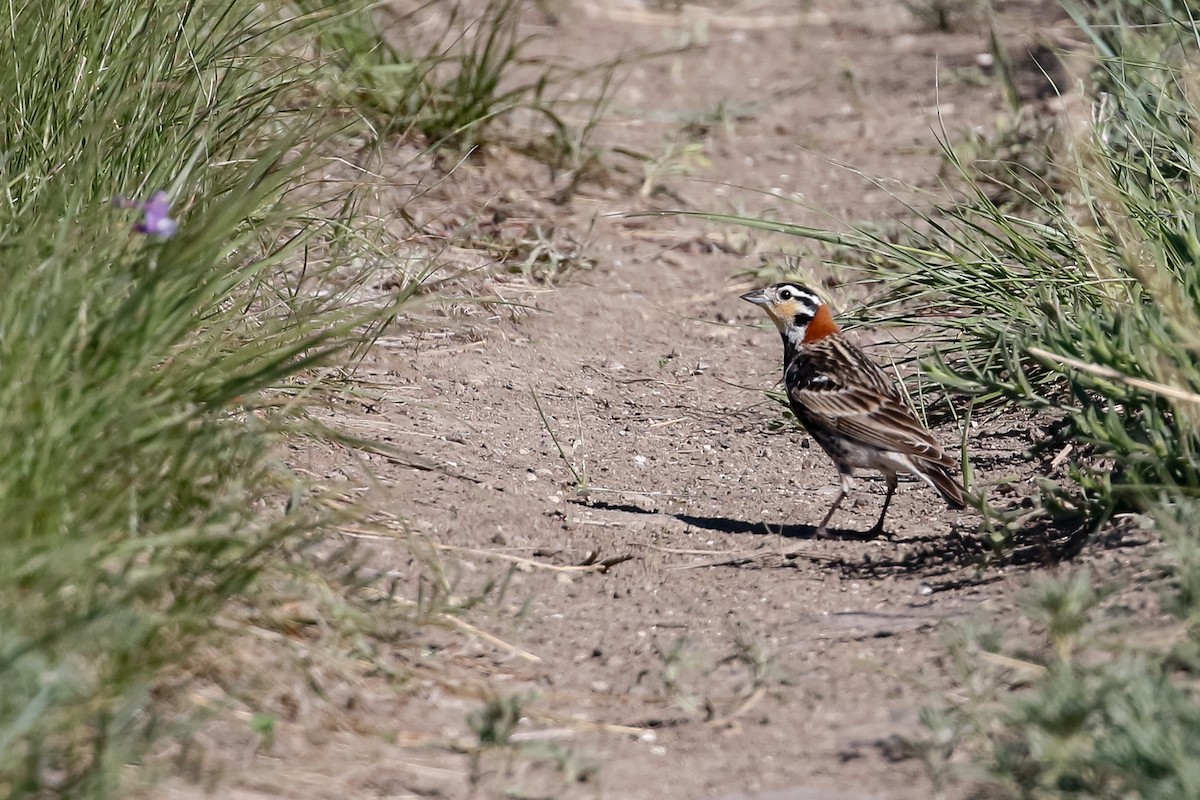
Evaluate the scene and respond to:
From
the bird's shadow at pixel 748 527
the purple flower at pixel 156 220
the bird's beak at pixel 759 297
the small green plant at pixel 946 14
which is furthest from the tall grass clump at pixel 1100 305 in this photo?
the small green plant at pixel 946 14

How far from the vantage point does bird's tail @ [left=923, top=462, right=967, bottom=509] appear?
530cm

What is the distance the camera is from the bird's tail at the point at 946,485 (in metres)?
5.30

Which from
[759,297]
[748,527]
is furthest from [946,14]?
[748,527]

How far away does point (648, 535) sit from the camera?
535 centimetres

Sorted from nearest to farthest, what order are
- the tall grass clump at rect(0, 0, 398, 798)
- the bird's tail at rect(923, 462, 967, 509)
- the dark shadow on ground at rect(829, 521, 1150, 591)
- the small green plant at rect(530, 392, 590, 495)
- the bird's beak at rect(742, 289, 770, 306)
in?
1. the tall grass clump at rect(0, 0, 398, 798)
2. the dark shadow on ground at rect(829, 521, 1150, 591)
3. the bird's tail at rect(923, 462, 967, 509)
4. the small green plant at rect(530, 392, 590, 495)
5. the bird's beak at rect(742, 289, 770, 306)

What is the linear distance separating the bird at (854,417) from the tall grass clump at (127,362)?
1.73 m

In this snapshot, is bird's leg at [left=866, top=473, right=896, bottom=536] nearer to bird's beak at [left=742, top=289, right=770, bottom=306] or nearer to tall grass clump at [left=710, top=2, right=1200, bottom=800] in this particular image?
tall grass clump at [left=710, top=2, right=1200, bottom=800]

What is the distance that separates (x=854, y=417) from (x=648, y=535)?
0.85 metres

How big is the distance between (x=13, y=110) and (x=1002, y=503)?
11.3 feet

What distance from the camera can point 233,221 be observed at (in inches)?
161

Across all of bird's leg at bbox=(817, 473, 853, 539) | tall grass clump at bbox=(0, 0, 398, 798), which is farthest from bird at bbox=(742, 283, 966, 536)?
tall grass clump at bbox=(0, 0, 398, 798)

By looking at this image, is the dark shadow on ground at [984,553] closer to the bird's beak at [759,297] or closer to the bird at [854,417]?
the bird at [854,417]

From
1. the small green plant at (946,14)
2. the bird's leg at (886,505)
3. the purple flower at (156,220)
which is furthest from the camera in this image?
the small green plant at (946,14)

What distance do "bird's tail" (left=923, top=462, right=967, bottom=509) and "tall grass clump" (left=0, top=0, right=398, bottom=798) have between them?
2.05 m
